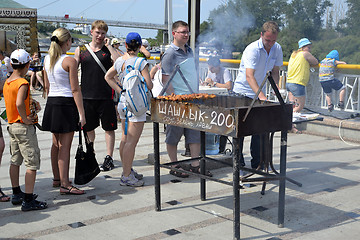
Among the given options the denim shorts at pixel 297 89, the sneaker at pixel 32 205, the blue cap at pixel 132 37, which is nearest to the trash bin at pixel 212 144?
the blue cap at pixel 132 37

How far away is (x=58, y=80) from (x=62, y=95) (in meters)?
0.17

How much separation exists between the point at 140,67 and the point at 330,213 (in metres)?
2.57

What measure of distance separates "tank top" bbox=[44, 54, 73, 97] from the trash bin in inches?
89.4

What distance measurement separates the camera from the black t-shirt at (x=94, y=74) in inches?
236

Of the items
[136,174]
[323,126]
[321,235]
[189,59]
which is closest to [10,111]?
[136,174]

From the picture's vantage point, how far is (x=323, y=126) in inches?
353

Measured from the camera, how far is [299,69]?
9289 millimetres

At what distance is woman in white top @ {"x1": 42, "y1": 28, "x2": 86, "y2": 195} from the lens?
194 inches

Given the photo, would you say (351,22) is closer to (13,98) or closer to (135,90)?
(135,90)

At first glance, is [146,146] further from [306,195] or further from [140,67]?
[306,195]

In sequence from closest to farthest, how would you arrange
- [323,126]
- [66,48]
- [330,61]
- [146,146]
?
[66,48]
[146,146]
[323,126]
[330,61]

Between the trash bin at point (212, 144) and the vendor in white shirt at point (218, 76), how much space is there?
4.74 ft

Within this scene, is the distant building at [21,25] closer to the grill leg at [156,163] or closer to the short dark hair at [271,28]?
the short dark hair at [271,28]

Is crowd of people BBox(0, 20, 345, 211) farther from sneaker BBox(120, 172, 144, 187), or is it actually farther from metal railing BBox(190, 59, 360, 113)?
metal railing BBox(190, 59, 360, 113)
